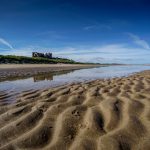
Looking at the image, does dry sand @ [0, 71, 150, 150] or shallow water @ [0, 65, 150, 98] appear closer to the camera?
dry sand @ [0, 71, 150, 150]

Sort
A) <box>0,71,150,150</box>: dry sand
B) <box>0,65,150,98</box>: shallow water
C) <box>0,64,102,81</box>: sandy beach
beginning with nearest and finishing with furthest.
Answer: <box>0,71,150,150</box>: dry sand < <box>0,65,150,98</box>: shallow water < <box>0,64,102,81</box>: sandy beach

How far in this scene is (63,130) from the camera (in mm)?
3473

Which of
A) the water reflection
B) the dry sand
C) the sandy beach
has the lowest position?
the sandy beach

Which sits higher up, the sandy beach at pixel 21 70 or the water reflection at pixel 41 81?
the water reflection at pixel 41 81

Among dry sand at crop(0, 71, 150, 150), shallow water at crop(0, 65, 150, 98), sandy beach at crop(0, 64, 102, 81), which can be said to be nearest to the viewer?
dry sand at crop(0, 71, 150, 150)

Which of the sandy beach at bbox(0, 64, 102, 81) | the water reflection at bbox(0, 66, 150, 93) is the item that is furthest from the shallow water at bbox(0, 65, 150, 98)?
the sandy beach at bbox(0, 64, 102, 81)

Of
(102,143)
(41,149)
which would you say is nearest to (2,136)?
(41,149)

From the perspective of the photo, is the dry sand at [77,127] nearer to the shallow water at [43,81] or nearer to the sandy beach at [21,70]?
the shallow water at [43,81]

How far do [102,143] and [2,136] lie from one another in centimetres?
125

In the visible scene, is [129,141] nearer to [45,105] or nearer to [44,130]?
[44,130]

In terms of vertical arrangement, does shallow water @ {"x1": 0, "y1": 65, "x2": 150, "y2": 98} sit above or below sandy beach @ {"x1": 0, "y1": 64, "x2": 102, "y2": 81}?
above

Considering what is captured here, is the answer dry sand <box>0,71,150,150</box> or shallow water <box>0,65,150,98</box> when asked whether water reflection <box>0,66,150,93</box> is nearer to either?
shallow water <box>0,65,150,98</box>

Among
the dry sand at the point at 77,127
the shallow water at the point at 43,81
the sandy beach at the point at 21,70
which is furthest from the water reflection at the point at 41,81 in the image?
the dry sand at the point at 77,127

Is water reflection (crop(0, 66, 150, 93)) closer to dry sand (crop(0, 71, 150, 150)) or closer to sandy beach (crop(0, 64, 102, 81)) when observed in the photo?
sandy beach (crop(0, 64, 102, 81))
